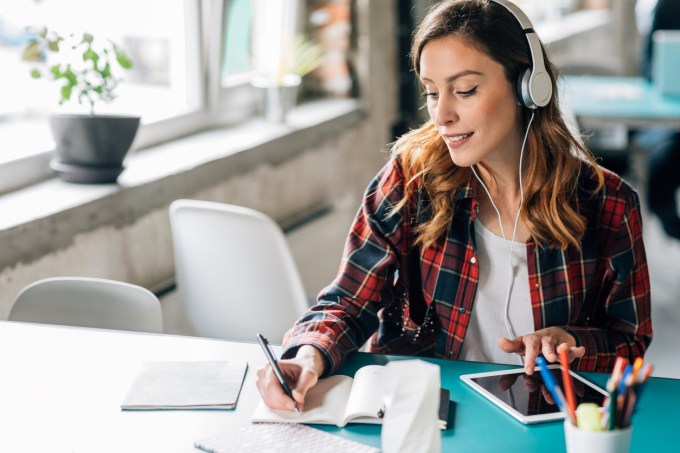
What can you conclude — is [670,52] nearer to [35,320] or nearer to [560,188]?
[560,188]

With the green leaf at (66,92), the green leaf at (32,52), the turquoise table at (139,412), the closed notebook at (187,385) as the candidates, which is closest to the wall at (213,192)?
the green leaf at (66,92)

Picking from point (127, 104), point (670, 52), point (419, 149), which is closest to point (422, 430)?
point (419, 149)

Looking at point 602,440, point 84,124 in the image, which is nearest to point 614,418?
point 602,440

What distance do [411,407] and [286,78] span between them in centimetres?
279

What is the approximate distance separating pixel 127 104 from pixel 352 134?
48.5 inches

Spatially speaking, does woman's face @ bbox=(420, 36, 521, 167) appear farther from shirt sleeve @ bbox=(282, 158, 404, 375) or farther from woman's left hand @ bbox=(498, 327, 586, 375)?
woman's left hand @ bbox=(498, 327, 586, 375)

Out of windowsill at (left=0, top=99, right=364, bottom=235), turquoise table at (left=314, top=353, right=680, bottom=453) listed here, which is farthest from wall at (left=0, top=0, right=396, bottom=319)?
turquoise table at (left=314, top=353, right=680, bottom=453)

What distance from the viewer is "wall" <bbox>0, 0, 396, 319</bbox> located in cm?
227

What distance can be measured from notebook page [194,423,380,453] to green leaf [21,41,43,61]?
1.54m

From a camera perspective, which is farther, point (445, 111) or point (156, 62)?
point (156, 62)

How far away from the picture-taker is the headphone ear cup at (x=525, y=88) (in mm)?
1651

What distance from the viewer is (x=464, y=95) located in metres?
1.65

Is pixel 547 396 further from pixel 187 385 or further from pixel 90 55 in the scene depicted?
pixel 90 55

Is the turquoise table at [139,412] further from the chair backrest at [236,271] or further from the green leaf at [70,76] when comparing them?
the green leaf at [70,76]
